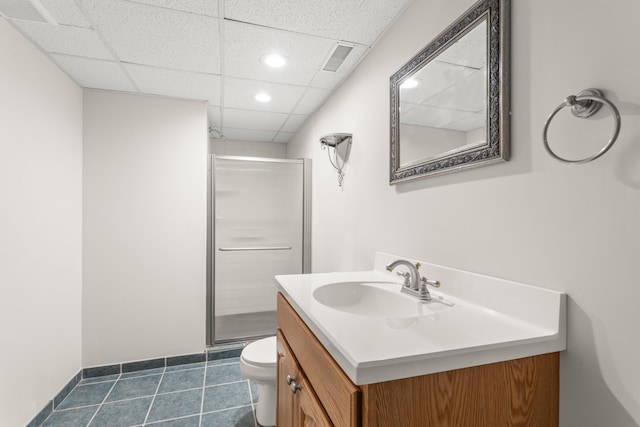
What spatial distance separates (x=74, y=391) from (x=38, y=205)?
1.30 m

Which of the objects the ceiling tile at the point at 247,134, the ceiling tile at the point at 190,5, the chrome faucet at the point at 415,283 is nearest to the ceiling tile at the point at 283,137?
the ceiling tile at the point at 247,134

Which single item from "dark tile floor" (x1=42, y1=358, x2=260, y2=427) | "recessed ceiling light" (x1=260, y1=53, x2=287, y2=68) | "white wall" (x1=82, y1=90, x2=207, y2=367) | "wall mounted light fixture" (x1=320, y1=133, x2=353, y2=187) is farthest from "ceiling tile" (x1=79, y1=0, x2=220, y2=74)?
"dark tile floor" (x1=42, y1=358, x2=260, y2=427)

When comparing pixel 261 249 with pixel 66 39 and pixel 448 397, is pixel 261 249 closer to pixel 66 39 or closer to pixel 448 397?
pixel 66 39

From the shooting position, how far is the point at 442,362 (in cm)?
68

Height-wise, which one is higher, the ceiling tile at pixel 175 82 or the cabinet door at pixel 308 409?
the ceiling tile at pixel 175 82

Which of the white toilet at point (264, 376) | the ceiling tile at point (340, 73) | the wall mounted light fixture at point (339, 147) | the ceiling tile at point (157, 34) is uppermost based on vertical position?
the ceiling tile at point (157, 34)

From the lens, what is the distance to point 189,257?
2.54m

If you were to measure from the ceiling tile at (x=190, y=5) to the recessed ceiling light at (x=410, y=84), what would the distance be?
911 millimetres

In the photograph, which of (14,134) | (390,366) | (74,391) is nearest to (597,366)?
(390,366)

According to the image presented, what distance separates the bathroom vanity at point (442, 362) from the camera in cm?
65

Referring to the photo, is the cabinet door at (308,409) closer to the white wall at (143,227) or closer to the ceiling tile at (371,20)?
the ceiling tile at (371,20)

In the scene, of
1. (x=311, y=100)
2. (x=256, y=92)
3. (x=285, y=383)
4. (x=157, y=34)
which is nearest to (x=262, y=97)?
(x=256, y=92)

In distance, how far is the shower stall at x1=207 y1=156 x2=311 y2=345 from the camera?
268cm

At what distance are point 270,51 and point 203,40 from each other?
0.36 meters
